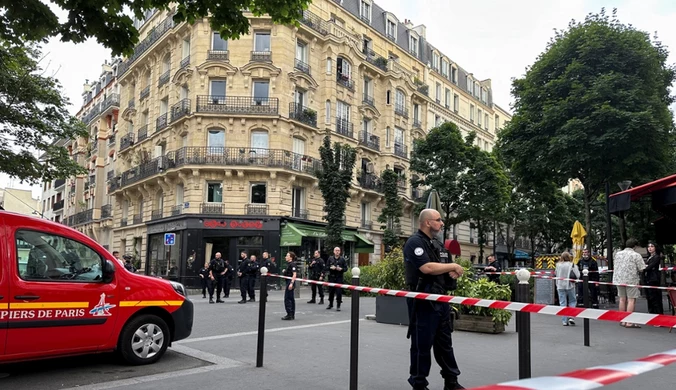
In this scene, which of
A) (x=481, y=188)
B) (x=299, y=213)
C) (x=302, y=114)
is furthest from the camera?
(x=481, y=188)

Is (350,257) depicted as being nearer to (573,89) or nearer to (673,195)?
(573,89)

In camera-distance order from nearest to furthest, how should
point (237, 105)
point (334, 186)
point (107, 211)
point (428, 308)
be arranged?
point (428, 308) → point (334, 186) → point (237, 105) → point (107, 211)

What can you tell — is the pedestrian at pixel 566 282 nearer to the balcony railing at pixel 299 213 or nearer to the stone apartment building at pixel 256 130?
the stone apartment building at pixel 256 130

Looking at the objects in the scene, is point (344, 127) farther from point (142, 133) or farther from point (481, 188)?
point (142, 133)

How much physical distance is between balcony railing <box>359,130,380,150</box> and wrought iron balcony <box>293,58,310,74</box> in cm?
589

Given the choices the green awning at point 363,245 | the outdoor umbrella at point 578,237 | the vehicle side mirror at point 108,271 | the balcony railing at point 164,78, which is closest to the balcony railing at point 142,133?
the balcony railing at point 164,78

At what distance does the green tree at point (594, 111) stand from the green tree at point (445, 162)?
11311mm

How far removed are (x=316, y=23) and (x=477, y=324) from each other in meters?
26.6

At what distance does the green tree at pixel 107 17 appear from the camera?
688 centimetres

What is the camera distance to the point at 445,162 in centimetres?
3328

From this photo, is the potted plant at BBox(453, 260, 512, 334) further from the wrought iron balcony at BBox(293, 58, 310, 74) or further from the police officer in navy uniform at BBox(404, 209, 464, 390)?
the wrought iron balcony at BBox(293, 58, 310, 74)

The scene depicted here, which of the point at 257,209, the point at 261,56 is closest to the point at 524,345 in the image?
the point at 257,209

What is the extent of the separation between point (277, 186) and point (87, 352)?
23.7 meters

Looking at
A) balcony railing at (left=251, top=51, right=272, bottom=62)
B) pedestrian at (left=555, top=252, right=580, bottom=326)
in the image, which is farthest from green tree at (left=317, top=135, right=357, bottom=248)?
pedestrian at (left=555, top=252, right=580, bottom=326)
